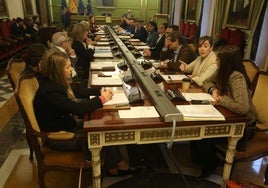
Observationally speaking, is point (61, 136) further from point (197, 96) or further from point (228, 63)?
point (228, 63)

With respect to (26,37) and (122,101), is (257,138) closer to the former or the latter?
(122,101)

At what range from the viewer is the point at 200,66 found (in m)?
2.46

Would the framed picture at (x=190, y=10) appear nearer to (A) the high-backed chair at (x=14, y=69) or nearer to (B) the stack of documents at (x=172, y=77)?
(B) the stack of documents at (x=172, y=77)

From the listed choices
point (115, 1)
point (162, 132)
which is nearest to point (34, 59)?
point (162, 132)

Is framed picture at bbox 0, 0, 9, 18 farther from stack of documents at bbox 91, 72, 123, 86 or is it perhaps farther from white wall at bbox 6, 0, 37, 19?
stack of documents at bbox 91, 72, 123, 86

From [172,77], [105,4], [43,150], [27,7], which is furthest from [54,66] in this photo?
[105,4]

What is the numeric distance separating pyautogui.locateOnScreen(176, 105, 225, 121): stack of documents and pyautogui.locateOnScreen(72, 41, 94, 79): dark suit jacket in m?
2.03

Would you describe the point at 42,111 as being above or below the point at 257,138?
above

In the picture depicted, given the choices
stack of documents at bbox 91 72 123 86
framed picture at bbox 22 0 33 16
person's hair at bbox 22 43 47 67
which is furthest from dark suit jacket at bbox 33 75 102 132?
framed picture at bbox 22 0 33 16

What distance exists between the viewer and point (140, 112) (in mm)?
1510

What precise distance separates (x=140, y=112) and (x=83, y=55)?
2111mm

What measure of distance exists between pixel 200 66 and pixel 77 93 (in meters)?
1.25

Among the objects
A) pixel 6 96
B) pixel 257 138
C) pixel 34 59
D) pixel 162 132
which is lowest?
pixel 6 96

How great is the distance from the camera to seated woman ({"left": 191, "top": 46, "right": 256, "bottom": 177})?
1591mm
